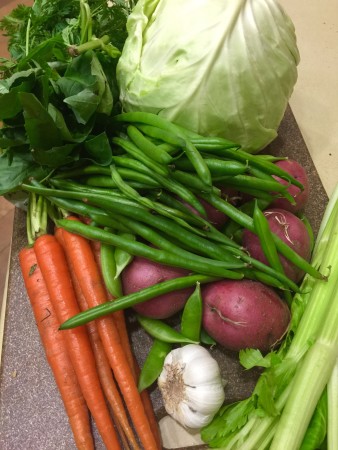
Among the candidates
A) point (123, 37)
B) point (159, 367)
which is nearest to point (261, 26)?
point (123, 37)

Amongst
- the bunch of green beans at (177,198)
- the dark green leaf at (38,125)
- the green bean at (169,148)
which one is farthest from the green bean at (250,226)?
the dark green leaf at (38,125)

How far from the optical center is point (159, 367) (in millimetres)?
830

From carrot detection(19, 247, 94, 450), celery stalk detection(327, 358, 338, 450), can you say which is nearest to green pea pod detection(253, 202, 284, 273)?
celery stalk detection(327, 358, 338, 450)

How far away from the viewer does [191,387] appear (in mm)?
755

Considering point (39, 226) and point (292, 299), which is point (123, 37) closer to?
point (39, 226)

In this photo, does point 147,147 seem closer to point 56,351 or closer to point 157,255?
point 157,255

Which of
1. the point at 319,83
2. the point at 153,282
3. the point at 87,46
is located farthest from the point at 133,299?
the point at 319,83

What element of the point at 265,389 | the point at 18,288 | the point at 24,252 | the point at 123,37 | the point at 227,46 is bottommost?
the point at 18,288

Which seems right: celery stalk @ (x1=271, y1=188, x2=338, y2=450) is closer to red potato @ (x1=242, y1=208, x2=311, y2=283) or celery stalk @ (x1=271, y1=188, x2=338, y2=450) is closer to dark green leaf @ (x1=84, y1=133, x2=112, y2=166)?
red potato @ (x1=242, y1=208, x2=311, y2=283)

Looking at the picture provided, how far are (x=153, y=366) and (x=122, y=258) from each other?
22 centimetres

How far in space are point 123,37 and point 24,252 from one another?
588mm

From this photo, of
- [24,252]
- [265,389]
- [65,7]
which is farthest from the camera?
[65,7]

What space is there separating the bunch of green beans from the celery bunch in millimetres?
69

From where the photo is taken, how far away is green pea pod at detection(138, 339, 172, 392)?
2.71 ft
